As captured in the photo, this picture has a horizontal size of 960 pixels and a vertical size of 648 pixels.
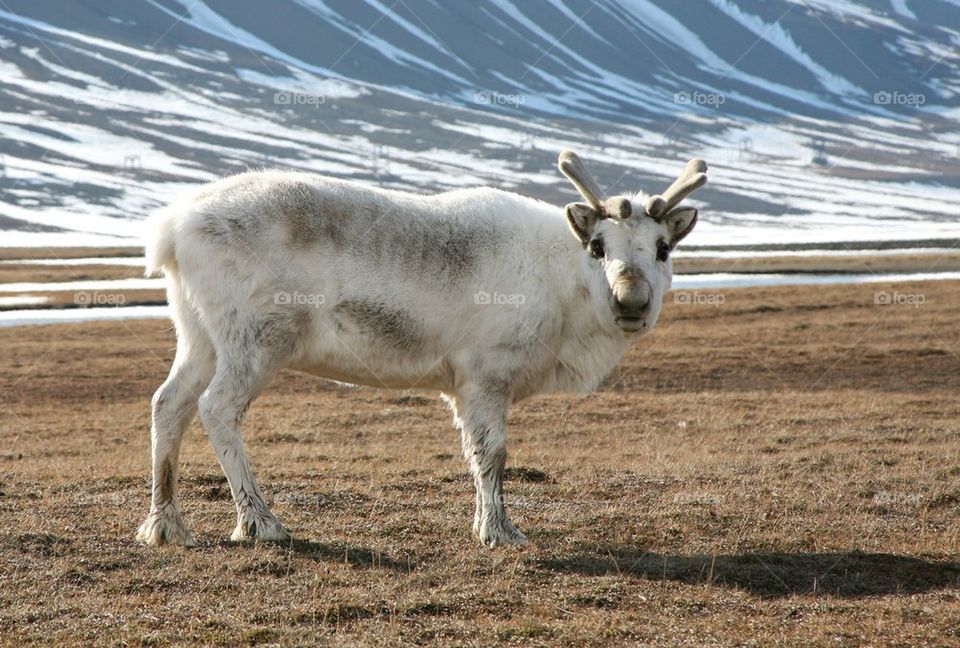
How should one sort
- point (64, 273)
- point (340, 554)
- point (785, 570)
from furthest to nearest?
point (64, 273) → point (340, 554) → point (785, 570)

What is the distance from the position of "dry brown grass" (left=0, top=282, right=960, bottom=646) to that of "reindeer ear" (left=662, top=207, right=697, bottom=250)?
2767 mm

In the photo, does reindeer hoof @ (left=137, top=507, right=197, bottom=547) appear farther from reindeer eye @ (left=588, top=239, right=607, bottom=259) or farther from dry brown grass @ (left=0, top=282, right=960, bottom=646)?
reindeer eye @ (left=588, top=239, right=607, bottom=259)

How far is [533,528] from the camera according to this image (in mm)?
10484

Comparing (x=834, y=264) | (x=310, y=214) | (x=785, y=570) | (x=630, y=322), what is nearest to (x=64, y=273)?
(x=834, y=264)

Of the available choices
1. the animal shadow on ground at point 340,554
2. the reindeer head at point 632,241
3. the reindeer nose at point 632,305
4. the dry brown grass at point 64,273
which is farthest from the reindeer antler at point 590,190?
the dry brown grass at point 64,273

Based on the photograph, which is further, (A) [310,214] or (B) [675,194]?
(B) [675,194]

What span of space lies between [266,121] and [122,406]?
16358 cm

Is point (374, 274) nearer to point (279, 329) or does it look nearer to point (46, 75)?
point (279, 329)

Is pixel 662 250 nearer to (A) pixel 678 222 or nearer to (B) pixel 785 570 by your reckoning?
(A) pixel 678 222

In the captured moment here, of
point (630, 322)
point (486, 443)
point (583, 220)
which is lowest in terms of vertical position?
point (486, 443)

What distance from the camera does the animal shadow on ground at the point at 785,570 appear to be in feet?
29.2

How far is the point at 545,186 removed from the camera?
157 metres

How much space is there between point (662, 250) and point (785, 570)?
303cm

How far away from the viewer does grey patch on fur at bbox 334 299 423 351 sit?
9992 millimetres
